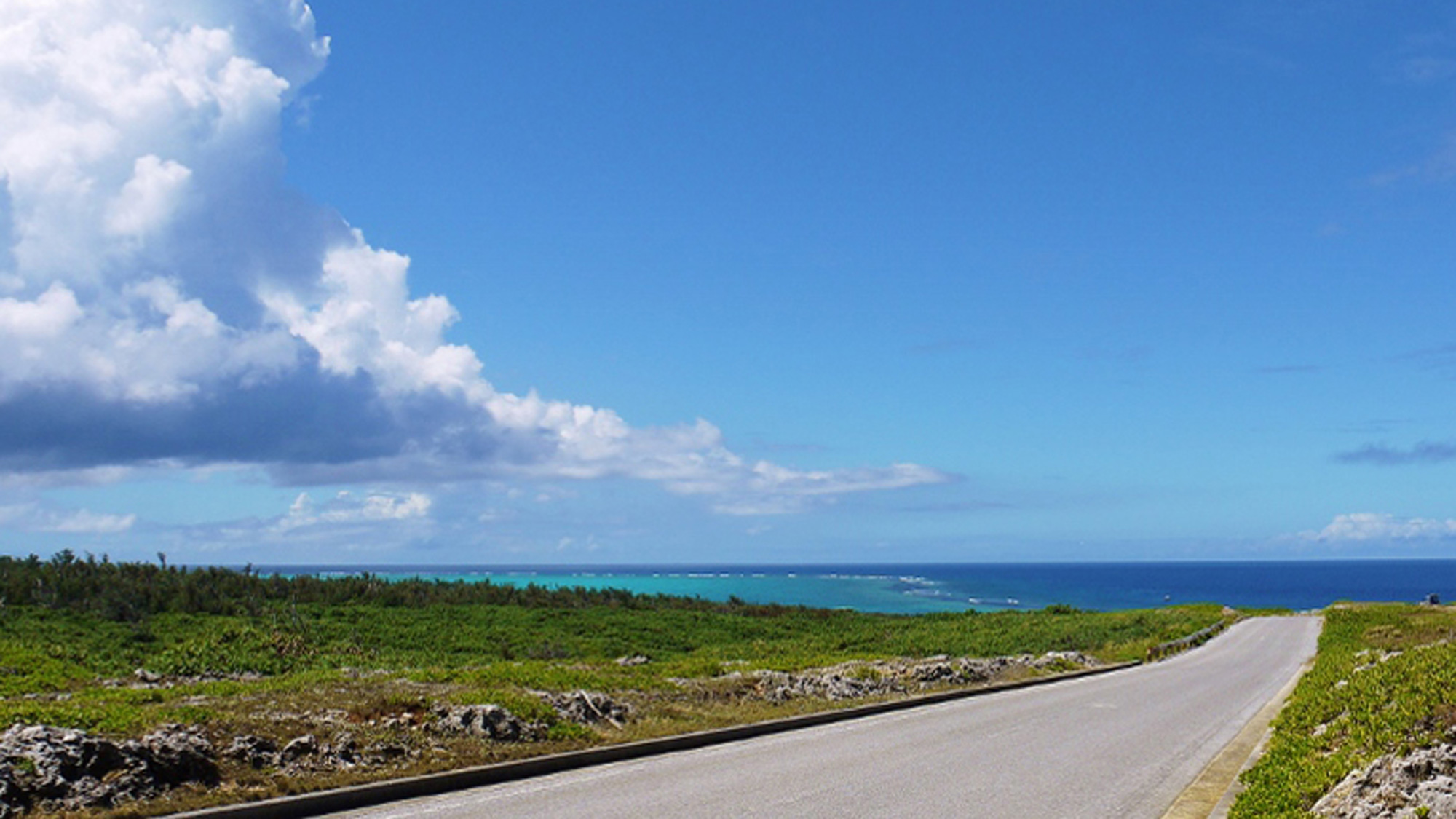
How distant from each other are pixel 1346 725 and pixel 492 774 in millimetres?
10497

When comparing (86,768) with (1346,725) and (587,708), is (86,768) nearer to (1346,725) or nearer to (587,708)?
(587,708)

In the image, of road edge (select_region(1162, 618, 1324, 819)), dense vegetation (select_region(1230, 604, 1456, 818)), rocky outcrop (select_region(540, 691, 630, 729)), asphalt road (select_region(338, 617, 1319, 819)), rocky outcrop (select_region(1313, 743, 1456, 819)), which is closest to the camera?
rocky outcrop (select_region(1313, 743, 1456, 819))

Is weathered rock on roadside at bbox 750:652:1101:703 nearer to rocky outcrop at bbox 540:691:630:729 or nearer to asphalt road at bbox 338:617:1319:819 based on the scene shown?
asphalt road at bbox 338:617:1319:819

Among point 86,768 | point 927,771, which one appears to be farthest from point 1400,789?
point 86,768

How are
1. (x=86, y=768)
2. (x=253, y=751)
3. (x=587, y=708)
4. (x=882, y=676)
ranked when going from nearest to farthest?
(x=86, y=768), (x=253, y=751), (x=587, y=708), (x=882, y=676)

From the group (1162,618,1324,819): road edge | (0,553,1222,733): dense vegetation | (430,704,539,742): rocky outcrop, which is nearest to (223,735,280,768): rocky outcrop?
(0,553,1222,733): dense vegetation

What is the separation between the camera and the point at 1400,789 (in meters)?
8.41

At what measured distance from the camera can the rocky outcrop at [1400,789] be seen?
26.1 feet

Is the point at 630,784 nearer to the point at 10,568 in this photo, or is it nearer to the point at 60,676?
the point at 60,676

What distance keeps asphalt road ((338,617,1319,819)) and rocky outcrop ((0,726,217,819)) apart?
2032 mm

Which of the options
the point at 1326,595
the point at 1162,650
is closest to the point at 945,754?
the point at 1162,650

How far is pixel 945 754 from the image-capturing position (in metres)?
15.1

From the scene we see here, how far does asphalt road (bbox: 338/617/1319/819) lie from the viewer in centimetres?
1127

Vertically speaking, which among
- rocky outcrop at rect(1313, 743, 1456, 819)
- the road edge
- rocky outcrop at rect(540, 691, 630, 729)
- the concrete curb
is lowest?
the road edge
